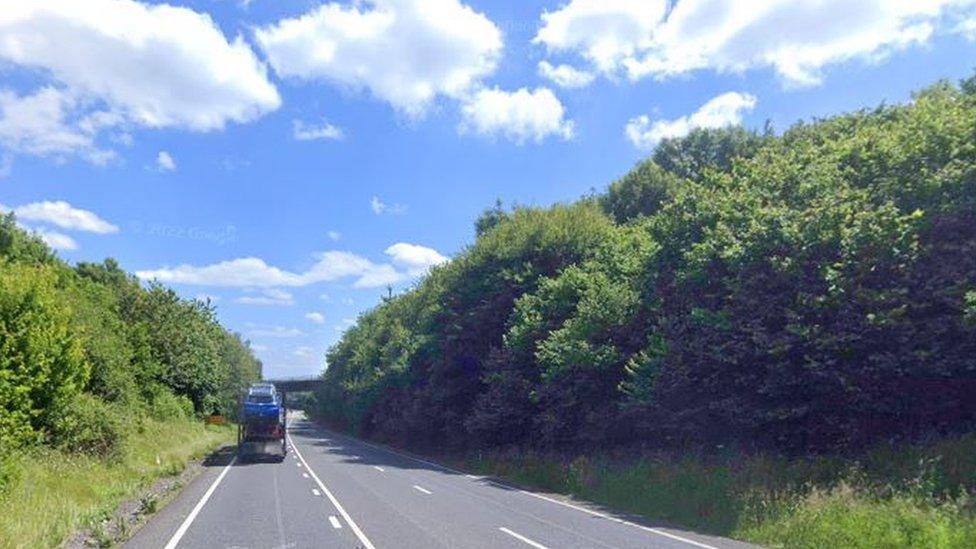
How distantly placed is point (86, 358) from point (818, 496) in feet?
88.0

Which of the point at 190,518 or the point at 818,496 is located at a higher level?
the point at 818,496

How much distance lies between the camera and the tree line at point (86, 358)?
21688mm

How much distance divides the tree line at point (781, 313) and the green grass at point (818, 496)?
1.47m

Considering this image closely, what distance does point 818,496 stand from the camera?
14.9m

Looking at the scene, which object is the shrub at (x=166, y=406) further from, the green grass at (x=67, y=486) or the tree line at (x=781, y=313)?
the tree line at (x=781, y=313)

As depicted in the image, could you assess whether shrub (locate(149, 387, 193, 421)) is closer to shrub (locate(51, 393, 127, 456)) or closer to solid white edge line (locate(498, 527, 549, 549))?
shrub (locate(51, 393, 127, 456))

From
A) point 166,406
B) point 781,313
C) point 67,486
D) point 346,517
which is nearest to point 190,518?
point 346,517

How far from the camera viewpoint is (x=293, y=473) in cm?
2956

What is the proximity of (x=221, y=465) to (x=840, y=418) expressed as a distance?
26311 millimetres

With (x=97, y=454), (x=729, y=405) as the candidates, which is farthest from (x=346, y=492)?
(x=729, y=405)

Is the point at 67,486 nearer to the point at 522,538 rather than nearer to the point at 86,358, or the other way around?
the point at 522,538

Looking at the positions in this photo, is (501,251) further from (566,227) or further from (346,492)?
(346,492)

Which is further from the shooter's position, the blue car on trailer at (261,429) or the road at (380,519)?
the blue car on trailer at (261,429)

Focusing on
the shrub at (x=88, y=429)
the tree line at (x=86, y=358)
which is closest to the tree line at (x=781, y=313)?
the shrub at (x=88, y=429)
